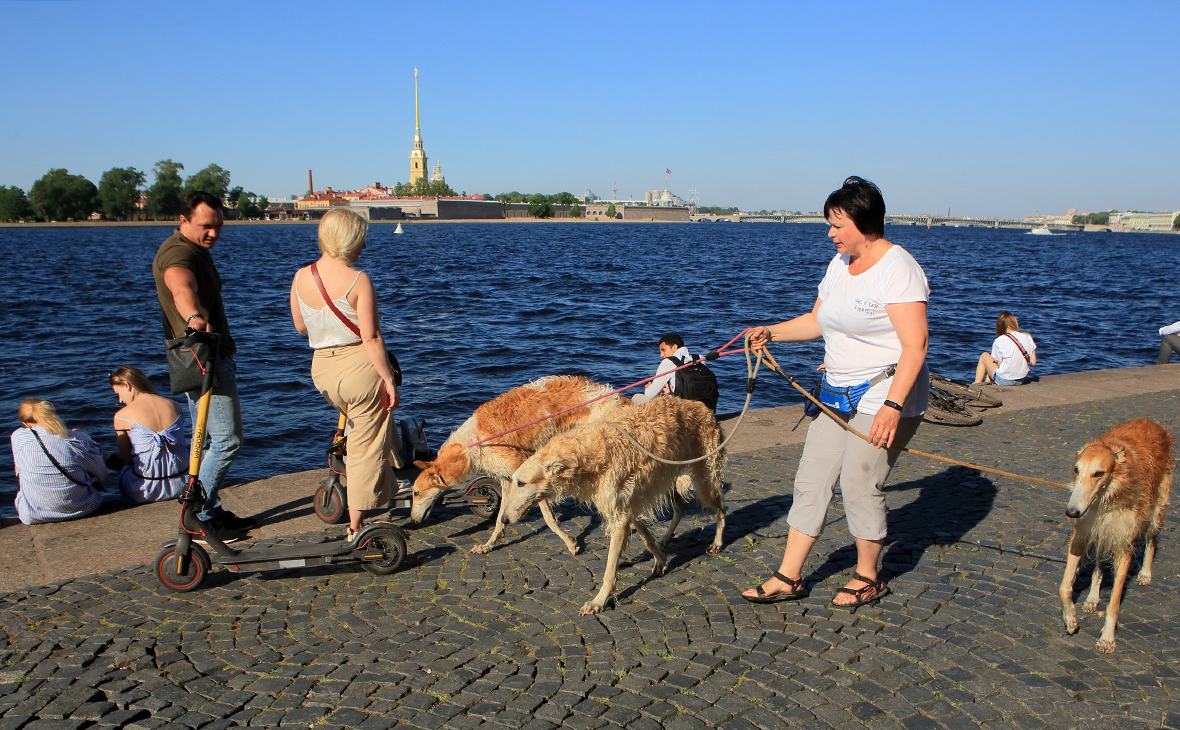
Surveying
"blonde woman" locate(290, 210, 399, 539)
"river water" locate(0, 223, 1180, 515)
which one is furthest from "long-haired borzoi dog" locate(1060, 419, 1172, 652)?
"river water" locate(0, 223, 1180, 515)

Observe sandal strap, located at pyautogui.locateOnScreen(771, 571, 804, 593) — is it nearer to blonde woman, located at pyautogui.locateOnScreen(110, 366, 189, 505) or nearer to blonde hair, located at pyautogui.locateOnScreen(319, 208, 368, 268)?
blonde hair, located at pyautogui.locateOnScreen(319, 208, 368, 268)

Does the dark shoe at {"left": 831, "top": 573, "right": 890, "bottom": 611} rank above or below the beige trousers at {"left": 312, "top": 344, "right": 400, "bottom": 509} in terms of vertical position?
below

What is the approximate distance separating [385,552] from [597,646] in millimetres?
1724

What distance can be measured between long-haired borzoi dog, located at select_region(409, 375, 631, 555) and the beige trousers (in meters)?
0.42

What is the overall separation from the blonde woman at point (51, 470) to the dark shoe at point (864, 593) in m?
5.89

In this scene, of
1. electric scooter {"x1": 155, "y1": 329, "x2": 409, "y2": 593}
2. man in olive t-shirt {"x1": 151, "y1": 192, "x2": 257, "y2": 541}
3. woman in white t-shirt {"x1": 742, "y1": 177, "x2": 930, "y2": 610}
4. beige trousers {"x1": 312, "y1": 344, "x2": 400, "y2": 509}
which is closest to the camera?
woman in white t-shirt {"x1": 742, "y1": 177, "x2": 930, "y2": 610}

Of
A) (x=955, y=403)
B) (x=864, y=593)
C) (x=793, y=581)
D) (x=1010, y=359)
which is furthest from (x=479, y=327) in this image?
(x=864, y=593)

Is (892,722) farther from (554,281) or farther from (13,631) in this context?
(554,281)

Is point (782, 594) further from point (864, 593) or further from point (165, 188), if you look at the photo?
point (165, 188)

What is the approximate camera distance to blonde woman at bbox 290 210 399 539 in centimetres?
477

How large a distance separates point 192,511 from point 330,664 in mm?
1589

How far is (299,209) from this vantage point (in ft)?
606

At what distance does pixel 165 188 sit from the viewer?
12350cm

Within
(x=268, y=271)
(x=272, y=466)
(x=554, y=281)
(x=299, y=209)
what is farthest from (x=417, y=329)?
(x=299, y=209)
